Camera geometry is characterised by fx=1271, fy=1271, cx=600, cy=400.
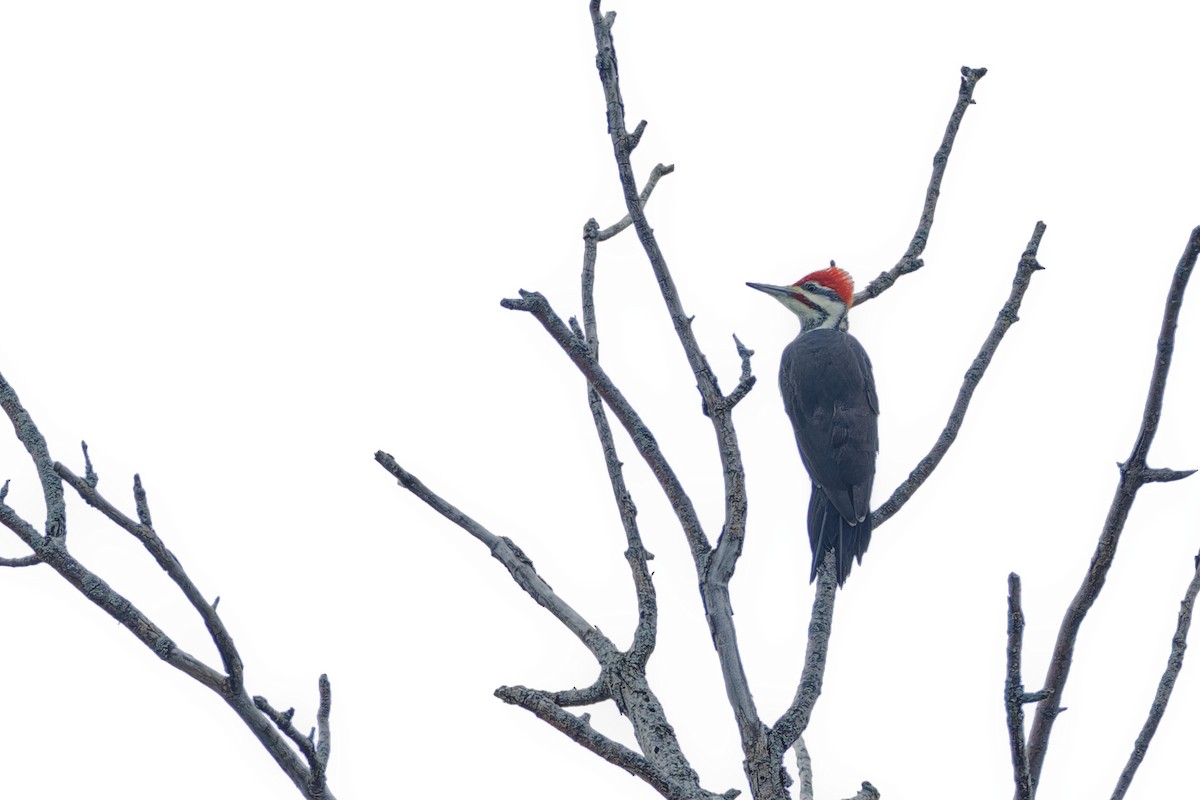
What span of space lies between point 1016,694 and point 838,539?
7.51ft

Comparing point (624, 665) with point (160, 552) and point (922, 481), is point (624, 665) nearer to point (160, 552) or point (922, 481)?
point (160, 552)

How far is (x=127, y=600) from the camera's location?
7.68 ft

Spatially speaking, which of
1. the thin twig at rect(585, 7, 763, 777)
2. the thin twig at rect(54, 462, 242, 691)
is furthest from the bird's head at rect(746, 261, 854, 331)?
the thin twig at rect(54, 462, 242, 691)

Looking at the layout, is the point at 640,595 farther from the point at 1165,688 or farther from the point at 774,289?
the point at 774,289

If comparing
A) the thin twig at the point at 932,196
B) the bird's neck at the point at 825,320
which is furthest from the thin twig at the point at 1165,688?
the bird's neck at the point at 825,320

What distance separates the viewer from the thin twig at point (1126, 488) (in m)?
2.21

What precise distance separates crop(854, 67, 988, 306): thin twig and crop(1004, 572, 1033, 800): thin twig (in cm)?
→ 216

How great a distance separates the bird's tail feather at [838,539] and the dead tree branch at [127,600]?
215cm

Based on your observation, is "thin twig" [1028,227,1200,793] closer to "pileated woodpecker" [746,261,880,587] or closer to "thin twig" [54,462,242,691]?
"thin twig" [54,462,242,691]

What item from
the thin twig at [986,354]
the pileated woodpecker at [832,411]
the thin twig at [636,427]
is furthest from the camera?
the pileated woodpecker at [832,411]

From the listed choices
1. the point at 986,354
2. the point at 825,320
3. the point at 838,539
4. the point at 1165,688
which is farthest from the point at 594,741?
the point at 825,320

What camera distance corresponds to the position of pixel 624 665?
2732mm

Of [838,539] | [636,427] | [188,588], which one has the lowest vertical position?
[188,588]

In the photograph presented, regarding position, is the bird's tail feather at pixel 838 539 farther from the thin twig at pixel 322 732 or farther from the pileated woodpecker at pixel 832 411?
the thin twig at pixel 322 732
